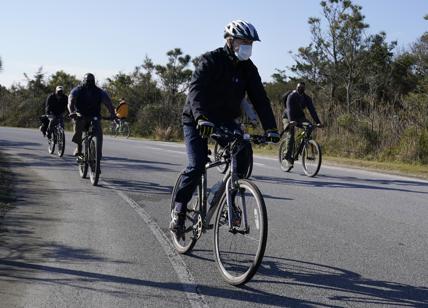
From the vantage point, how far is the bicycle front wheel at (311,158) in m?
13.7

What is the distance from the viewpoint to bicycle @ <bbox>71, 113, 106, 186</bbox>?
1105cm

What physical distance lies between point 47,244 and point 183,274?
1.79m

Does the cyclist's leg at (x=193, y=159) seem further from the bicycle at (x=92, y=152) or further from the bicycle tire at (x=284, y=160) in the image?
the bicycle tire at (x=284, y=160)

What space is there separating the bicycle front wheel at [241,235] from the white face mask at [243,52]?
1.09m

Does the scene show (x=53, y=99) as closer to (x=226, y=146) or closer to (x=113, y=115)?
(x=113, y=115)

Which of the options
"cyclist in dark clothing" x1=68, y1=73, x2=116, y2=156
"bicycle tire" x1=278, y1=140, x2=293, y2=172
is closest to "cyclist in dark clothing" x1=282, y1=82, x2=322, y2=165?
"bicycle tire" x1=278, y1=140, x2=293, y2=172

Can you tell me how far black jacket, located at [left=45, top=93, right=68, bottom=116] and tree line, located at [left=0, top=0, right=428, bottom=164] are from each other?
9.74m

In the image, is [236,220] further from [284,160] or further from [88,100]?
[284,160]

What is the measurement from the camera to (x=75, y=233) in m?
6.89

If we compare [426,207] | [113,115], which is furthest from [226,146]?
[113,115]

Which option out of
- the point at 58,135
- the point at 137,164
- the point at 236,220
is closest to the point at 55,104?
the point at 58,135

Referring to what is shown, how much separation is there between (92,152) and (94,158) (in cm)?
22

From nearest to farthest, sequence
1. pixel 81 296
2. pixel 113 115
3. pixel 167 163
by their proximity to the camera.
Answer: pixel 81 296
pixel 113 115
pixel 167 163

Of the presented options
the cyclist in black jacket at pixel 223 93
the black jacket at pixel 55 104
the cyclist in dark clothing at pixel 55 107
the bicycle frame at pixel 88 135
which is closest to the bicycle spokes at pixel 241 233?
the cyclist in black jacket at pixel 223 93
